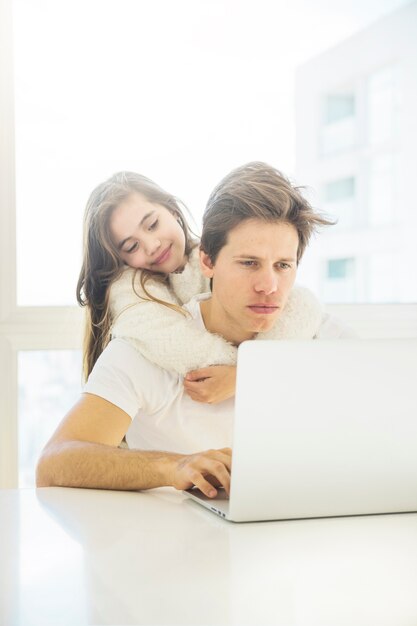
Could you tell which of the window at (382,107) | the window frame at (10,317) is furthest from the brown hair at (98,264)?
the window at (382,107)

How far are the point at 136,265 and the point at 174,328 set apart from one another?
0.39 m

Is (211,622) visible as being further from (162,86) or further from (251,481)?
(162,86)

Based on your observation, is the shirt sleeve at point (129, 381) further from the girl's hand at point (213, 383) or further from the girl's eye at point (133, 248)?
the girl's eye at point (133, 248)

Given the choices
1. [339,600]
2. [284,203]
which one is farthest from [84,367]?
[339,600]

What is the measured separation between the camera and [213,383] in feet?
5.94

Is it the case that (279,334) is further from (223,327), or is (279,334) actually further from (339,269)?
(339,269)

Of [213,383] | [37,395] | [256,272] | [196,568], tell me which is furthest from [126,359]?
[37,395]

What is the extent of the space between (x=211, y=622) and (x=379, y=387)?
0.44 meters

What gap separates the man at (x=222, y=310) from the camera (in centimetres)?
181

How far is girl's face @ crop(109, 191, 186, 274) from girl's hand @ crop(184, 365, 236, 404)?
18.3 inches

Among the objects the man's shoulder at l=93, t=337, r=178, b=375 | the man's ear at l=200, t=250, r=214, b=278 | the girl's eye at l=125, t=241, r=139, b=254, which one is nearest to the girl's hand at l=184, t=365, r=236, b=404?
the man's shoulder at l=93, t=337, r=178, b=375

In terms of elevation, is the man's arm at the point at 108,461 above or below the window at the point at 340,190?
below

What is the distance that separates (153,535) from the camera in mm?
1060

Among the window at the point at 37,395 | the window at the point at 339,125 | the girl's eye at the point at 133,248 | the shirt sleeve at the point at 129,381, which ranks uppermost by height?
the window at the point at 339,125
